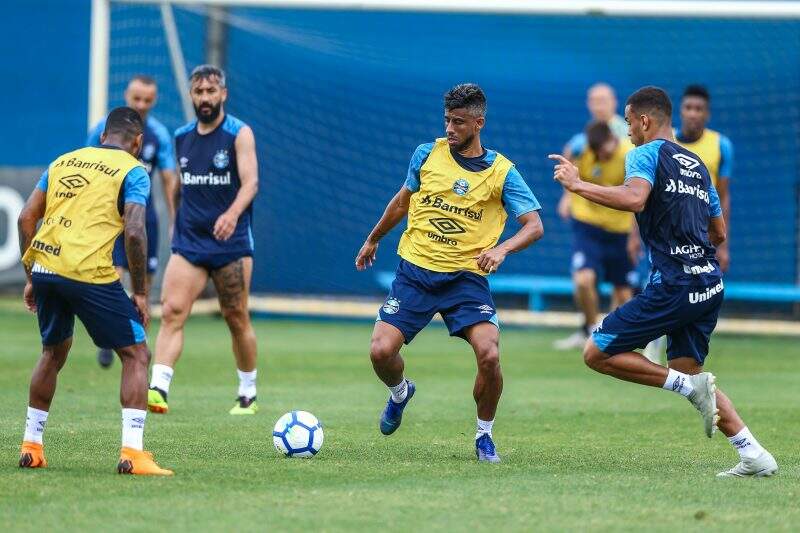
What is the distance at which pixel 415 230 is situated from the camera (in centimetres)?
840

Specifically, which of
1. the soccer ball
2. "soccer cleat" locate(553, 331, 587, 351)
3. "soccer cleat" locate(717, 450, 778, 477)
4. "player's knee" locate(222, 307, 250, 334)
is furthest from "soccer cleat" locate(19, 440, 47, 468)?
"soccer cleat" locate(553, 331, 587, 351)

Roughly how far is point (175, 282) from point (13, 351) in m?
4.65

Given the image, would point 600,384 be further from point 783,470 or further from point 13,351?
point 13,351

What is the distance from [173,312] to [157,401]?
66 centimetres

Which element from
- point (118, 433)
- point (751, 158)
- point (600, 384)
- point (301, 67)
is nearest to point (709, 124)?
point (751, 158)

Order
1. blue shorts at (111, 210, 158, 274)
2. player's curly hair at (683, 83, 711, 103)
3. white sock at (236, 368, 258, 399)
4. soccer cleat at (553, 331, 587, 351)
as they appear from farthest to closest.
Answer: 1. soccer cleat at (553, 331, 587, 351)
2. player's curly hair at (683, 83, 711, 103)
3. blue shorts at (111, 210, 158, 274)
4. white sock at (236, 368, 258, 399)

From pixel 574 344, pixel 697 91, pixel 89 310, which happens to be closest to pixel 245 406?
pixel 89 310

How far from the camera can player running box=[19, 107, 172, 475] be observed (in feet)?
23.3

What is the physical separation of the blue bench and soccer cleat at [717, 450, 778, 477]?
399 inches

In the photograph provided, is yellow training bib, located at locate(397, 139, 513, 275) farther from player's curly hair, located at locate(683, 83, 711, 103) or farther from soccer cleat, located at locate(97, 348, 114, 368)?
player's curly hair, located at locate(683, 83, 711, 103)

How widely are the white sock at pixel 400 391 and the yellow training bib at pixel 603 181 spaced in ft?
22.2

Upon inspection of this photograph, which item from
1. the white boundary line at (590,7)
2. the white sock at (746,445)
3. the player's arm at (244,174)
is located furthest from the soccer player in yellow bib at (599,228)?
the white sock at (746,445)

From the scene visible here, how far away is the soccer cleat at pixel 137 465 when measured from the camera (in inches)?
277

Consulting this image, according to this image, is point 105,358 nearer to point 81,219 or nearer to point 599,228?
point 599,228
